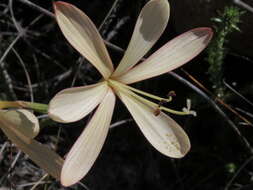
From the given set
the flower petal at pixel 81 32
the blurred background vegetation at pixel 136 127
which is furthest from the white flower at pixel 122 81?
Answer: the blurred background vegetation at pixel 136 127

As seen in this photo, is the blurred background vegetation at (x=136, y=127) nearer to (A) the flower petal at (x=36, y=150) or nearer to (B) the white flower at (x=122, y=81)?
(B) the white flower at (x=122, y=81)

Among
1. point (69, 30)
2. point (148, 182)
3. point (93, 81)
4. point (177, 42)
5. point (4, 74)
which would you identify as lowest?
point (148, 182)

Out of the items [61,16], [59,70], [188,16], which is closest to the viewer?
[61,16]

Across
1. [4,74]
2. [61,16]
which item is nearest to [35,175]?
[4,74]

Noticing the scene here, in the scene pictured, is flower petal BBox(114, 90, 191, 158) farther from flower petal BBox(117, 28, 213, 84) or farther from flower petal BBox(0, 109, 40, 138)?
flower petal BBox(0, 109, 40, 138)

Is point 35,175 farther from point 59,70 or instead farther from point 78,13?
point 78,13

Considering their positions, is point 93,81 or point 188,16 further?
point 93,81

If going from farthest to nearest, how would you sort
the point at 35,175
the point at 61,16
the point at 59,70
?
the point at 59,70, the point at 35,175, the point at 61,16
